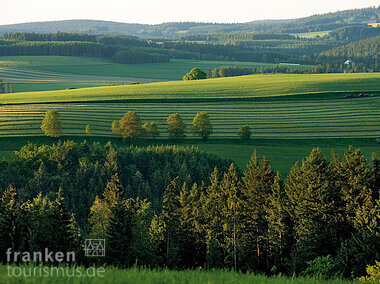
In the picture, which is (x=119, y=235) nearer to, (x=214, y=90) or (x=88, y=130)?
(x=88, y=130)

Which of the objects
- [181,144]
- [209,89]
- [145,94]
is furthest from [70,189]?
[209,89]

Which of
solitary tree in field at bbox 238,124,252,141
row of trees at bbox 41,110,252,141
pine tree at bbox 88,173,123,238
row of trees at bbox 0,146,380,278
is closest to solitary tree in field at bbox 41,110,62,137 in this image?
row of trees at bbox 41,110,252,141

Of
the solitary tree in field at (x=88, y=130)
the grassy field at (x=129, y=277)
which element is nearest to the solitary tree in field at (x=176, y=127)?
the solitary tree in field at (x=88, y=130)

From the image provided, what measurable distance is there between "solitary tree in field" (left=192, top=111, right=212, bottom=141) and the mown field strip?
125 inches

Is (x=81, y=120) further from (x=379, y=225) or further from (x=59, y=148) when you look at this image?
(x=379, y=225)

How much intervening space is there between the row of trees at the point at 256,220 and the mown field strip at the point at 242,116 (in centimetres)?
6733

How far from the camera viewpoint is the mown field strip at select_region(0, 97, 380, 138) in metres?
119

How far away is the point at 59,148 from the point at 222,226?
53.9 metres

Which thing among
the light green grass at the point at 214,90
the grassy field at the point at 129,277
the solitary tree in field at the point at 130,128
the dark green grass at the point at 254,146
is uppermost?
the grassy field at the point at 129,277

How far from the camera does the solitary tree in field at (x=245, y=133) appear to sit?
113312 millimetres

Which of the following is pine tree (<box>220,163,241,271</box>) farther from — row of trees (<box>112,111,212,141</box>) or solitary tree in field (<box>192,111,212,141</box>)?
row of trees (<box>112,111,212,141</box>)

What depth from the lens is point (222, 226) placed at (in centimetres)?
4862

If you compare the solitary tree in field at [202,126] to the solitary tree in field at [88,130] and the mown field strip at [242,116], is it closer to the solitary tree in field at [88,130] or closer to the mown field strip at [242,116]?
the mown field strip at [242,116]

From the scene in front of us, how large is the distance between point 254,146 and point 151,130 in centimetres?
2452
